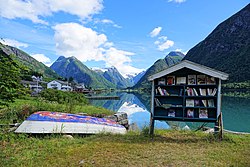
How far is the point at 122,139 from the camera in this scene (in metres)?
7.41

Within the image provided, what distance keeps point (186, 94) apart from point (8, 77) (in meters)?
5.93

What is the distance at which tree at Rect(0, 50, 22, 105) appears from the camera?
21.2 ft

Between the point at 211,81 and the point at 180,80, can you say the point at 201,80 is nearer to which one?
the point at 211,81

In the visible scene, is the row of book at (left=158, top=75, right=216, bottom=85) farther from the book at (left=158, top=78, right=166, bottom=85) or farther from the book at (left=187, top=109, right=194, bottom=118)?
the book at (left=187, top=109, right=194, bottom=118)

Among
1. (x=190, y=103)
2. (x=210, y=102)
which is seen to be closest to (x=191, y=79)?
(x=190, y=103)

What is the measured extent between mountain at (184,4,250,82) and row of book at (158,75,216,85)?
312 ft

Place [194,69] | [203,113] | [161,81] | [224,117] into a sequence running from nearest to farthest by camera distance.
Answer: [194,69]
[203,113]
[161,81]
[224,117]

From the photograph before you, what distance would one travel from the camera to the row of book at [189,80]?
8.27 metres

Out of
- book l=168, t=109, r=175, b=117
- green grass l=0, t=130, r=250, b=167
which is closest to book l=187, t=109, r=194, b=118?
book l=168, t=109, r=175, b=117

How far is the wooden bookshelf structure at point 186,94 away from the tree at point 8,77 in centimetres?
457

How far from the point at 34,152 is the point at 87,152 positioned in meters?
1.33

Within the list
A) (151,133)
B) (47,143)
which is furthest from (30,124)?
(151,133)

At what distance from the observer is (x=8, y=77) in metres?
6.57

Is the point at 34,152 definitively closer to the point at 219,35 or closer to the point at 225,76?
the point at 225,76
